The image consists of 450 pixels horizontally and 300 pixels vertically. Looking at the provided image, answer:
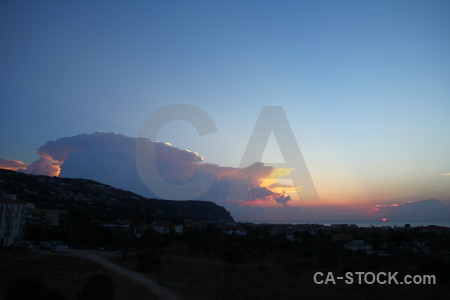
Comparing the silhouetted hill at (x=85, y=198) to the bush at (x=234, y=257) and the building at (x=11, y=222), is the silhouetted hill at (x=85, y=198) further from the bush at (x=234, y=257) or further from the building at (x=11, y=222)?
the bush at (x=234, y=257)

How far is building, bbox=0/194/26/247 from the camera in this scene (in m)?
42.7

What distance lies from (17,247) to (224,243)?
95.6ft

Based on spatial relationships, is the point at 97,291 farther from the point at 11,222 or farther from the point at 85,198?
the point at 85,198

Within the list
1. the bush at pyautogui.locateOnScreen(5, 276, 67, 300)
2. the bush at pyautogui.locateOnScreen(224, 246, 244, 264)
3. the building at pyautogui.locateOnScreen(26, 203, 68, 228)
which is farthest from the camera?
the building at pyautogui.locateOnScreen(26, 203, 68, 228)

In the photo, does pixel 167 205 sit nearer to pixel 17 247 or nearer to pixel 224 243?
pixel 224 243

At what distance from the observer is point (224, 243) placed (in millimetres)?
53344

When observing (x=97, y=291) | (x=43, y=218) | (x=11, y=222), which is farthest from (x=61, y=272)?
(x=43, y=218)

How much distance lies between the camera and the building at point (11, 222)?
4272 cm

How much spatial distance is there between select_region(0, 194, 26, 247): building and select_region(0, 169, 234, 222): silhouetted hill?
35189mm

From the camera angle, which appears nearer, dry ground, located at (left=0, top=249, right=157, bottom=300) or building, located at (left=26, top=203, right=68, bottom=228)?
dry ground, located at (left=0, top=249, right=157, bottom=300)

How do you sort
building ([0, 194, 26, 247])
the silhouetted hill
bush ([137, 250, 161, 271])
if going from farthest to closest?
the silhouetted hill
building ([0, 194, 26, 247])
bush ([137, 250, 161, 271])

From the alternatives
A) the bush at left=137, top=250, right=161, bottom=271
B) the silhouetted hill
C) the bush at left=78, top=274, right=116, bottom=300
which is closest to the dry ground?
the bush at left=78, top=274, right=116, bottom=300

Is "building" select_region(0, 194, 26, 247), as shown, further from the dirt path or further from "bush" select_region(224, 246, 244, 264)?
"bush" select_region(224, 246, 244, 264)

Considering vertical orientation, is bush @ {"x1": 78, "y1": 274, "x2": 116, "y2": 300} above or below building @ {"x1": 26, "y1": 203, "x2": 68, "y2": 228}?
below
